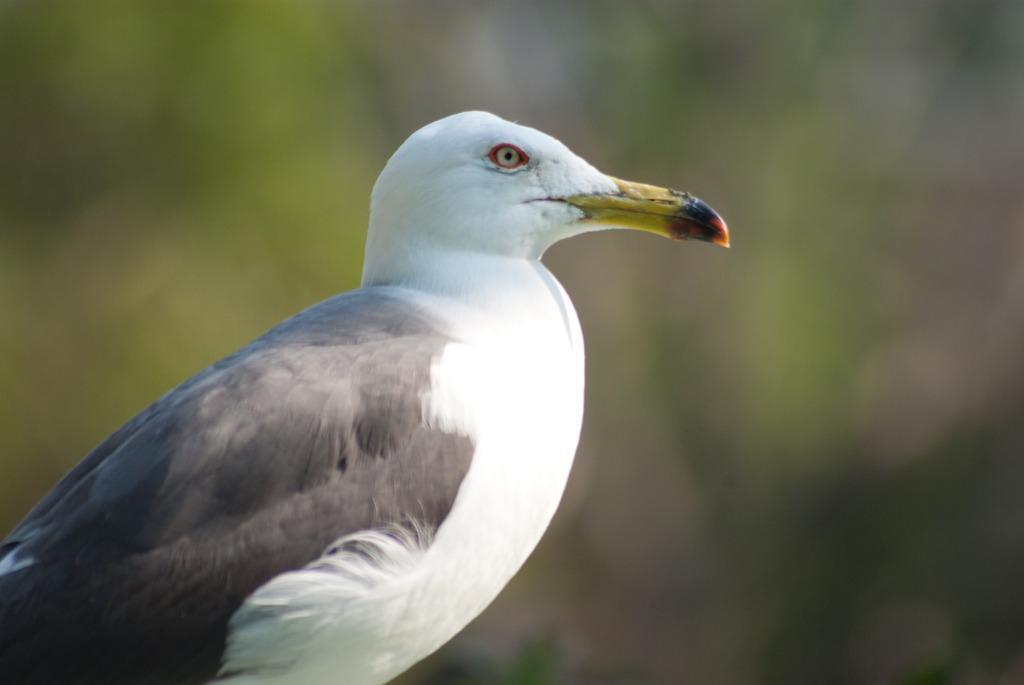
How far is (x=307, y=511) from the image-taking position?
6.60ft

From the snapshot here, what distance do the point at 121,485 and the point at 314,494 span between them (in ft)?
1.08

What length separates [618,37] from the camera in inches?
353

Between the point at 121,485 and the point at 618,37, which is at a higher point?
the point at 618,37

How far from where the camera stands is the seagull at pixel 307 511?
1967mm

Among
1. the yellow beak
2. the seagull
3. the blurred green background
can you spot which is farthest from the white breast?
the blurred green background

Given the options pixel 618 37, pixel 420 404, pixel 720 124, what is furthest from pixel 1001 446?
pixel 420 404

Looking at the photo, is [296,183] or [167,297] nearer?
[167,297]

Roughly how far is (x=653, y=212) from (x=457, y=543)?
85cm

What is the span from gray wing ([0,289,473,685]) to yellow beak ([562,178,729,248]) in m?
0.56

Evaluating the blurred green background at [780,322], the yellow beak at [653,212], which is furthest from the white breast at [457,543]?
the blurred green background at [780,322]

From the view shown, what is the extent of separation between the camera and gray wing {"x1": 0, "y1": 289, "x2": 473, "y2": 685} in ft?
6.43

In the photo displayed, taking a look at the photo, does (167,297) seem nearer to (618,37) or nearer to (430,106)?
(430,106)

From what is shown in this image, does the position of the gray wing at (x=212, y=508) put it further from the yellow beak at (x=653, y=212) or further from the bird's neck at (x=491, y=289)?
the yellow beak at (x=653, y=212)

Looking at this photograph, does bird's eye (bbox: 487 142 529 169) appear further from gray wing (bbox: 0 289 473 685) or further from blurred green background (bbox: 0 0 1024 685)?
blurred green background (bbox: 0 0 1024 685)
